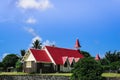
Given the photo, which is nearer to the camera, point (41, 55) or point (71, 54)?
point (41, 55)

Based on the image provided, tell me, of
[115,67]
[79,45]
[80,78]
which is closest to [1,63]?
[79,45]

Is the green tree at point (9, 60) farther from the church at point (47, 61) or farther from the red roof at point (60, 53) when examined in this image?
the church at point (47, 61)

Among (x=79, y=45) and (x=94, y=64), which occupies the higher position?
(x=79, y=45)

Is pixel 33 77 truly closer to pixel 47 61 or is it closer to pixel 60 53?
pixel 47 61

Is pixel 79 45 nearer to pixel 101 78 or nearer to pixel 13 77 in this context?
pixel 13 77

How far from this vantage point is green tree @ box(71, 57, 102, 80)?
34.8 metres

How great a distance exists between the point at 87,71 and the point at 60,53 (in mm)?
26801

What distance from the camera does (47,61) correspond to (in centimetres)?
5831

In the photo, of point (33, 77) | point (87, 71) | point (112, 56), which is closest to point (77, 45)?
point (112, 56)

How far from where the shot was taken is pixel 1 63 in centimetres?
8006

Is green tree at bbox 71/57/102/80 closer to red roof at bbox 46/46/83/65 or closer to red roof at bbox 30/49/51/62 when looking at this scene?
red roof at bbox 30/49/51/62

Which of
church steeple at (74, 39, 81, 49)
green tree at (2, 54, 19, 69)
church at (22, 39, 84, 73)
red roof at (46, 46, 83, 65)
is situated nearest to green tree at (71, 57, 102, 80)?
church at (22, 39, 84, 73)

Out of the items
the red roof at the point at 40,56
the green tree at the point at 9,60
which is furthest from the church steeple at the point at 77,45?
the green tree at the point at 9,60

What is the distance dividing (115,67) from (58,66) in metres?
10.3
